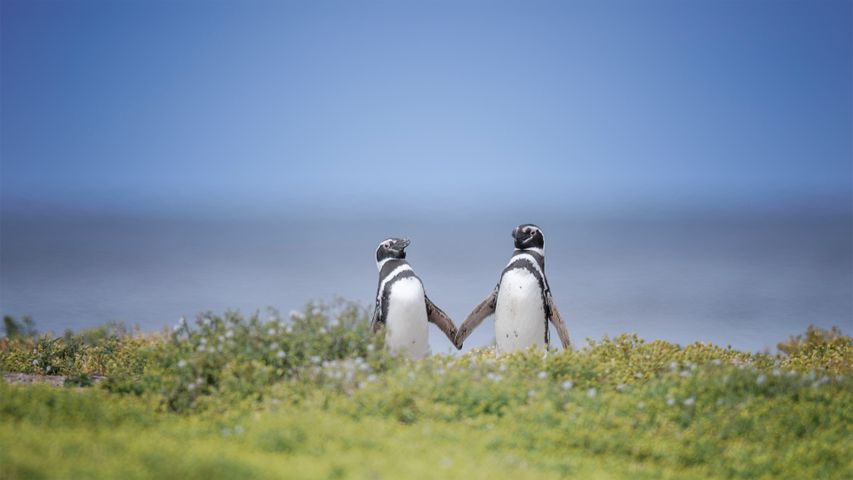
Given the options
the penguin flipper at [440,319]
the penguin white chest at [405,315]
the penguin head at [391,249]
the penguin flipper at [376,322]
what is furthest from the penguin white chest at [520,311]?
the penguin flipper at [376,322]

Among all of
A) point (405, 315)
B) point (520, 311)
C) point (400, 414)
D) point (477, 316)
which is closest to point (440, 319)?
point (477, 316)

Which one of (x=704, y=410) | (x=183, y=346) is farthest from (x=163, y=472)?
(x=704, y=410)

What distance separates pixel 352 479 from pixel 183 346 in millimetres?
4076

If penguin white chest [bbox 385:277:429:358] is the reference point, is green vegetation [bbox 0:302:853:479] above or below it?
below

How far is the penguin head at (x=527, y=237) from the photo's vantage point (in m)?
10.7

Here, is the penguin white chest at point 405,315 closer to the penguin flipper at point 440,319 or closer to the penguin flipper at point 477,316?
the penguin flipper at point 440,319

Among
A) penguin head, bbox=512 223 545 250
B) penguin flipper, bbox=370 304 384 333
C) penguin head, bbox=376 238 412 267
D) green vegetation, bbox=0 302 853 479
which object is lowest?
green vegetation, bbox=0 302 853 479

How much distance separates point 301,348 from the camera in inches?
353

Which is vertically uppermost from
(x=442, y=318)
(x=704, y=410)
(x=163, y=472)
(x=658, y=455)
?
(x=442, y=318)

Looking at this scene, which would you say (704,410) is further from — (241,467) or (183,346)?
(183,346)

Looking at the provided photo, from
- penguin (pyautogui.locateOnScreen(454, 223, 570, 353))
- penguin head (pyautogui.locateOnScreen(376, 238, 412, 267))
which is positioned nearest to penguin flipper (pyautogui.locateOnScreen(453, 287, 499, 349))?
penguin (pyautogui.locateOnScreen(454, 223, 570, 353))

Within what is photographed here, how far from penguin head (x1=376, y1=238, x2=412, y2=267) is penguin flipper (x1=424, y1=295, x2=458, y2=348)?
0.64 metres

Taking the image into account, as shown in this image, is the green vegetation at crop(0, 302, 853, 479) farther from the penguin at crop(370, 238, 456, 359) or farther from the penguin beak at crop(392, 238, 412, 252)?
the penguin beak at crop(392, 238, 412, 252)

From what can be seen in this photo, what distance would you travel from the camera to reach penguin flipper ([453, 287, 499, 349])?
10758mm
